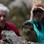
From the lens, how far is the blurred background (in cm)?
710

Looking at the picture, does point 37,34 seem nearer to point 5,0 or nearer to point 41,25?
point 41,25

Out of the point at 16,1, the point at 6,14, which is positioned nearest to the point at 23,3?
the point at 16,1

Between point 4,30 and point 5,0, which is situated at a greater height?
point 5,0

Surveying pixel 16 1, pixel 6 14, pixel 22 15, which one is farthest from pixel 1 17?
pixel 16 1

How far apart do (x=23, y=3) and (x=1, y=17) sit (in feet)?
19.8

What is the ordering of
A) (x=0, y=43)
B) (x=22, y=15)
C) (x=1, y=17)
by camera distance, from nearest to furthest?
(x=0, y=43) < (x=1, y=17) < (x=22, y=15)

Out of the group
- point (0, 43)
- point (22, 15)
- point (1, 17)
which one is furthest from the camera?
point (22, 15)

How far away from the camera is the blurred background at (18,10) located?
23.3 feet

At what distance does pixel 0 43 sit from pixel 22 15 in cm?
575

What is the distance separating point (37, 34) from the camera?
1.99 meters

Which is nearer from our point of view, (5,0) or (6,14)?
(6,14)

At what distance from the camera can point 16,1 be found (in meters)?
8.10

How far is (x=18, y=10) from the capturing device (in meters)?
7.46

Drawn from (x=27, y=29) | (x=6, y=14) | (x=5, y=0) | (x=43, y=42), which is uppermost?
(x=5, y=0)
